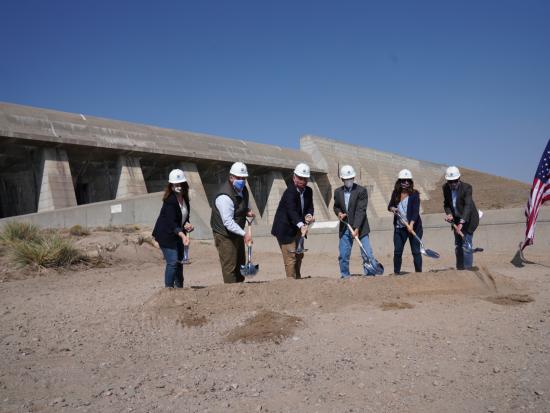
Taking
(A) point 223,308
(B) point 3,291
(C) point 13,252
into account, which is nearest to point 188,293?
(A) point 223,308

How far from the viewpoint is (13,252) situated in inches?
367

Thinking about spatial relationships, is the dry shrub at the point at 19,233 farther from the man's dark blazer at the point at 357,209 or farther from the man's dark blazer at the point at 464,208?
the man's dark blazer at the point at 464,208

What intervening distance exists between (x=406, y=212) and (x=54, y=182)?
14524mm

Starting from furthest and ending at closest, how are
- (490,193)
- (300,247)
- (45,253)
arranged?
(490,193) → (45,253) → (300,247)

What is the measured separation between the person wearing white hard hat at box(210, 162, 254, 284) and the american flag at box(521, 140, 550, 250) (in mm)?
5694

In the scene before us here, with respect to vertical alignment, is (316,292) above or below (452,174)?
below

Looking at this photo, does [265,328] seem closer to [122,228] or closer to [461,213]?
[461,213]

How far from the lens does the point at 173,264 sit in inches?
233

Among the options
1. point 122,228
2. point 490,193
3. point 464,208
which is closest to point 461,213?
point 464,208

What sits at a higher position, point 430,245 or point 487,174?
point 487,174

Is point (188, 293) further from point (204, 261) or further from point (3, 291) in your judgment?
point (204, 261)

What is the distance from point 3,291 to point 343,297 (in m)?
5.42

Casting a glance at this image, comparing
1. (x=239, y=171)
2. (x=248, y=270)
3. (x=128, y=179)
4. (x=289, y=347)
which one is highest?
(x=128, y=179)

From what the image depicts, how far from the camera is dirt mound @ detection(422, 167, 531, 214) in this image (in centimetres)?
2356
